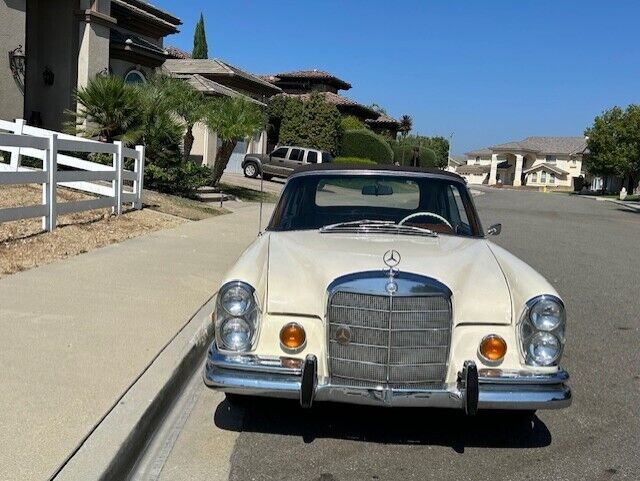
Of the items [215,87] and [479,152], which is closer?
[215,87]

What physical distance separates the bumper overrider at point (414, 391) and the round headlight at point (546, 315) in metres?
0.27

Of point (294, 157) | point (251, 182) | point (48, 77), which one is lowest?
point (251, 182)

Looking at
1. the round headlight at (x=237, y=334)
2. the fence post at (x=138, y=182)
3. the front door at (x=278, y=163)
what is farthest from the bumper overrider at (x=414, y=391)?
the front door at (x=278, y=163)

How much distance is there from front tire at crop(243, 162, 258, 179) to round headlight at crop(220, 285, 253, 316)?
27.0 m

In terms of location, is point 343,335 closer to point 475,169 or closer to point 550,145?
point 550,145

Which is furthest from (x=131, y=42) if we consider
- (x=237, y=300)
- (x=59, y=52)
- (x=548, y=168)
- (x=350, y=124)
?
(x=548, y=168)

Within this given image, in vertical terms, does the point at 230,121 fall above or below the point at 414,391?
above

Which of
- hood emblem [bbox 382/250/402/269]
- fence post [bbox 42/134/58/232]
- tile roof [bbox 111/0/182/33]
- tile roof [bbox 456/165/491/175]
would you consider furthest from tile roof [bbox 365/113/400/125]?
hood emblem [bbox 382/250/402/269]

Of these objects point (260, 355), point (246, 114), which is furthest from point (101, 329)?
point (246, 114)

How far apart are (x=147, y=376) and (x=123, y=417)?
2.35 ft

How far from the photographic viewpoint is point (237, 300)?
3.99m

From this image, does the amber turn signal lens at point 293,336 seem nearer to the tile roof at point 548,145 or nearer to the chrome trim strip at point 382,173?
the chrome trim strip at point 382,173

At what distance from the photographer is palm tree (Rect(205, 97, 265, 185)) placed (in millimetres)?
18609

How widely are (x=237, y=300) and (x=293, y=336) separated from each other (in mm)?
384
